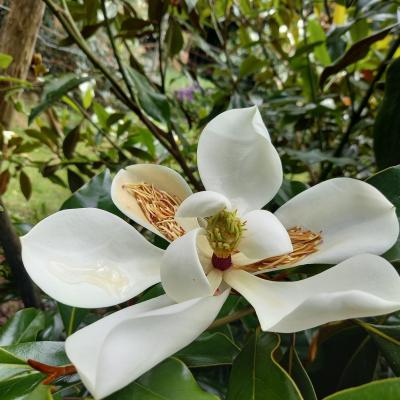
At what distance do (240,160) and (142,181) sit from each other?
106 millimetres

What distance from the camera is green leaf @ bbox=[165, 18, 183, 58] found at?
884 mm

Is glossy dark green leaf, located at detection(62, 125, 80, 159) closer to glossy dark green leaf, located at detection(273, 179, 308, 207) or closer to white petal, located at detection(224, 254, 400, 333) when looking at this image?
glossy dark green leaf, located at detection(273, 179, 308, 207)

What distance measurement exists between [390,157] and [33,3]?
797mm

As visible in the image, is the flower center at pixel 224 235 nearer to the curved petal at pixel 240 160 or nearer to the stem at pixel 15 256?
the curved petal at pixel 240 160

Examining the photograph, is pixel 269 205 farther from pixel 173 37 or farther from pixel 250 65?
pixel 250 65

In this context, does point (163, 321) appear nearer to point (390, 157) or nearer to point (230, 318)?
point (230, 318)

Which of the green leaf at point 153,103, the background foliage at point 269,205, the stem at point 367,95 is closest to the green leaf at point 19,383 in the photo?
the background foliage at point 269,205

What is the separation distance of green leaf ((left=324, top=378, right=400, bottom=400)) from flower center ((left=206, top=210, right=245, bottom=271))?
16 centimetres

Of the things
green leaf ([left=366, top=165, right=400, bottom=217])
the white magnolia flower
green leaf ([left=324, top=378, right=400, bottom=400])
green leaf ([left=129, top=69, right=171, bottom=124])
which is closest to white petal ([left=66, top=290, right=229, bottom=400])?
the white magnolia flower

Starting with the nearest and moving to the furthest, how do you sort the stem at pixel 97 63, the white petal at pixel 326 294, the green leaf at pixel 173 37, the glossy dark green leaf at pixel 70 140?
the white petal at pixel 326 294, the stem at pixel 97 63, the green leaf at pixel 173 37, the glossy dark green leaf at pixel 70 140

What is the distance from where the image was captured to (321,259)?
1.29 feet

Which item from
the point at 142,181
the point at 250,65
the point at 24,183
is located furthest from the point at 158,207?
the point at 24,183

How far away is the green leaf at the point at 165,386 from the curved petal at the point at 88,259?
2.7 inches

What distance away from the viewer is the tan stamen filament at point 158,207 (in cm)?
46
